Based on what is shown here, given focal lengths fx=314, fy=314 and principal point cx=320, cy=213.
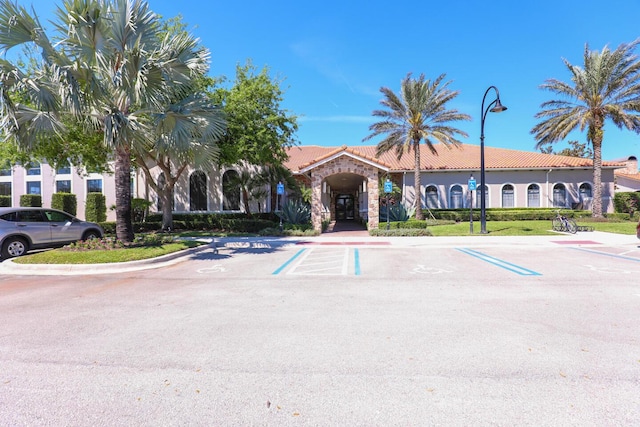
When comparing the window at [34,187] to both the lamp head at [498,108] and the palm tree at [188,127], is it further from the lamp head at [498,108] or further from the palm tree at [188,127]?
the lamp head at [498,108]

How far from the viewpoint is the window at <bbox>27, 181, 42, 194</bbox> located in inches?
1005

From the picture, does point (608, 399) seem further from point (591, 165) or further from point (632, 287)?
point (591, 165)

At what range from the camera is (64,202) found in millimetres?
23234

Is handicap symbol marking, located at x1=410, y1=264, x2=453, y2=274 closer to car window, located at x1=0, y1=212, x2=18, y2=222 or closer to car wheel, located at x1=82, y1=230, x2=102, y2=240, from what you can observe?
car wheel, located at x1=82, y1=230, x2=102, y2=240

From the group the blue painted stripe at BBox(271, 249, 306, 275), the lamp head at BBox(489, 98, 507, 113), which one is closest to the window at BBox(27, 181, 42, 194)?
the blue painted stripe at BBox(271, 249, 306, 275)

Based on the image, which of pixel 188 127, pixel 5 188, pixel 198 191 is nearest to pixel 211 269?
pixel 188 127

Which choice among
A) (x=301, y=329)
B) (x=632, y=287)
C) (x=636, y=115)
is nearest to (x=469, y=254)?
(x=632, y=287)

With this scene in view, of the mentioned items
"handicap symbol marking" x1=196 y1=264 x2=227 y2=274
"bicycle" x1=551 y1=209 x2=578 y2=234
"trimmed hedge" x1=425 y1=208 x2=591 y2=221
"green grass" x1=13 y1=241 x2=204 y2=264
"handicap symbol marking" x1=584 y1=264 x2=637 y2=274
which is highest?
"trimmed hedge" x1=425 y1=208 x2=591 y2=221

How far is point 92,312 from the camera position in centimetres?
512

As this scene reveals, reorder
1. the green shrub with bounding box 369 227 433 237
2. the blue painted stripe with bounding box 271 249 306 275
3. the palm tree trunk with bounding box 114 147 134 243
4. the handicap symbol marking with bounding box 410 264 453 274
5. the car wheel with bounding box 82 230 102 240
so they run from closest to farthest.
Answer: the handicap symbol marking with bounding box 410 264 453 274 → the blue painted stripe with bounding box 271 249 306 275 → the palm tree trunk with bounding box 114 147 134 243 → the car wheel with bounding box 82 230 102 240 → the green shrub with bounding box 369 227 433 237

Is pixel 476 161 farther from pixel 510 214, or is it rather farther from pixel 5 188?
pixel 5 188

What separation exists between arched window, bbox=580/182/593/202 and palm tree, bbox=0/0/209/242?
30.4 m

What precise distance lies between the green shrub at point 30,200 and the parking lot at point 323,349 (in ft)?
72.2

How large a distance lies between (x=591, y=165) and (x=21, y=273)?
114 feet
